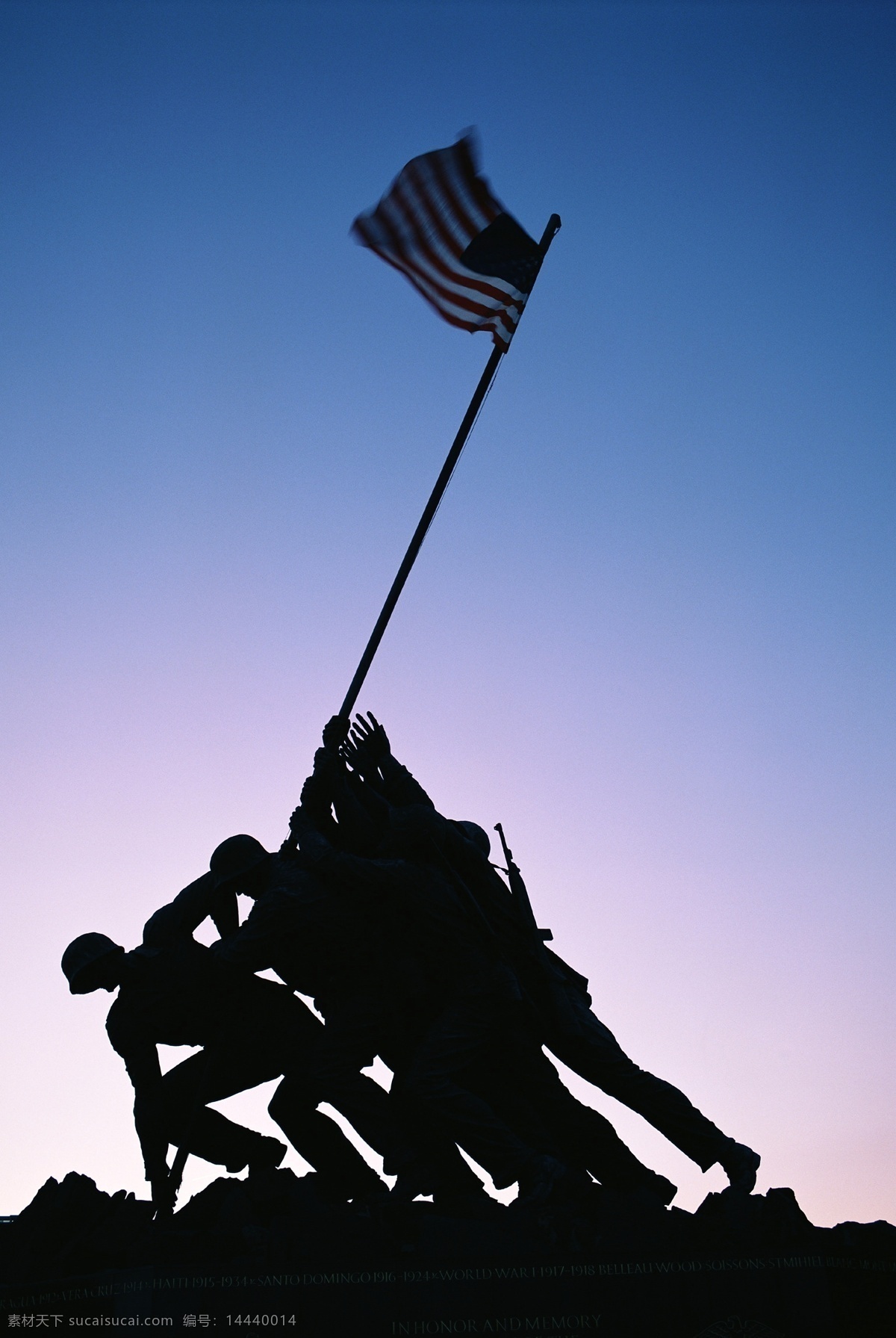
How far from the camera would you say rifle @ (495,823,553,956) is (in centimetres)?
1161

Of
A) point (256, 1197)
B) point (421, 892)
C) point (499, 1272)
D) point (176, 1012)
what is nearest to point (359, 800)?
point (421, 892)

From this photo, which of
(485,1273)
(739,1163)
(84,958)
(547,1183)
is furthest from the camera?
(84,958)

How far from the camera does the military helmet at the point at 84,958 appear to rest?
11.0 metres

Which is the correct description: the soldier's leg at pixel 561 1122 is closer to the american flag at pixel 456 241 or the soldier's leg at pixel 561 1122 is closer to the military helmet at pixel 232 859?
the military helmet at pixel 232 859

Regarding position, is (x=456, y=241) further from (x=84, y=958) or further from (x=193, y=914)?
(x=84, y=958)

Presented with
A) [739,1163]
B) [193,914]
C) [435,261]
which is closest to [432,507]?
[435,261]

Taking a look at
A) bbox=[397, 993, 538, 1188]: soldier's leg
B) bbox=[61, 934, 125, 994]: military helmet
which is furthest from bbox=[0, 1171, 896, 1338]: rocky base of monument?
bbox=[61, 934, 125, 994]: military helmet

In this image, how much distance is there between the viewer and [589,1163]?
36.1 feet

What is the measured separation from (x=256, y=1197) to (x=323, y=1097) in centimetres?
122

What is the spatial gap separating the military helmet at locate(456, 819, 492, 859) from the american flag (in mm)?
4206

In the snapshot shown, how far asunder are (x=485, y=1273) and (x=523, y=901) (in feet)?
11.6

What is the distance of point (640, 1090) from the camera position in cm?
1080

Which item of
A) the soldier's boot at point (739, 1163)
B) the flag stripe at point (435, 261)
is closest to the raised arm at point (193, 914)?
the soldier's boot at point (739, 1163)

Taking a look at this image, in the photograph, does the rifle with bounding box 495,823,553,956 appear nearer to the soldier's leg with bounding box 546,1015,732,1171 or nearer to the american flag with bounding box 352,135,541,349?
the soldier's leg with bounding box 546,1015,732,1171
